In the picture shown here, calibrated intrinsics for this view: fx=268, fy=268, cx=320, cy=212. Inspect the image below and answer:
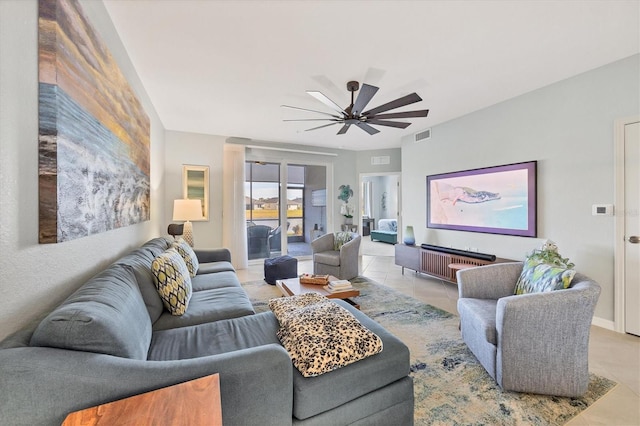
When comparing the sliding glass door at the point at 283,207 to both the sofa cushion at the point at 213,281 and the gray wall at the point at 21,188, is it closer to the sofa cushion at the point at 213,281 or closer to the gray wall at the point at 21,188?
the sofa cushion at the point at 213,281

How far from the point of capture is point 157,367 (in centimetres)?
94

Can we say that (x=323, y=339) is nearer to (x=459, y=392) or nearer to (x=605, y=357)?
(x=459, y=392)

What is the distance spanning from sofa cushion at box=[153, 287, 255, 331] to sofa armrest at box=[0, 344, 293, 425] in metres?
0.96

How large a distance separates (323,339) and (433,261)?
3.33m

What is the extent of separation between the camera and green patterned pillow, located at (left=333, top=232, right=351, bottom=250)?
4.57m

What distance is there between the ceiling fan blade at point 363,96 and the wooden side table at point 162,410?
2336 mm

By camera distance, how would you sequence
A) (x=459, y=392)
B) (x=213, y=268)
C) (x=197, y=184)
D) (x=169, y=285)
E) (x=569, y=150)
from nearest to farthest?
1. (x=459, y=392)
2. (x=169, y=285)
3. (x=569, y=150)
4. (x=213, y=268)
5. (x=197, y=184)

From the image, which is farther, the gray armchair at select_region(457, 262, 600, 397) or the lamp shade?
the lamp shade

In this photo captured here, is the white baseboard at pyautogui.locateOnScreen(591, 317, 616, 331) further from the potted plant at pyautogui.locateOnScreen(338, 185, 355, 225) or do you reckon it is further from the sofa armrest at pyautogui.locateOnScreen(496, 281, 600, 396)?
the potted plant at pyautogui.locateOnScreen(338, 185, 355, 225)

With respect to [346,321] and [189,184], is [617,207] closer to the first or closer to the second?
[346,321]

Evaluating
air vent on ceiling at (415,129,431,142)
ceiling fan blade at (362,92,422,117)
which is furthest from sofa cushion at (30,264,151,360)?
air vent on ceiling at (415,129,431,142)

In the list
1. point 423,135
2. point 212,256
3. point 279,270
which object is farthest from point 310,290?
point 423,135

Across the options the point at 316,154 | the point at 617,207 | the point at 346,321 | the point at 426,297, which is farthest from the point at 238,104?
the point at 617,207

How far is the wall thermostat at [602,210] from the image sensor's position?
2643 millimetres
